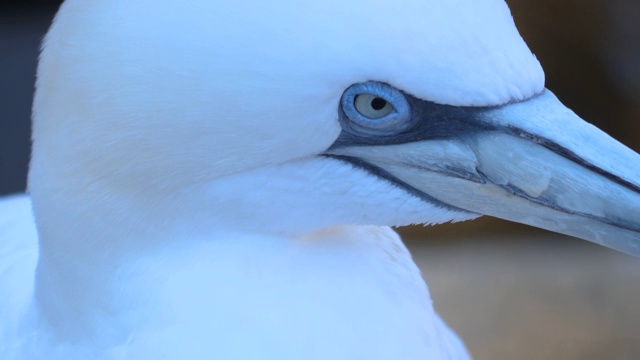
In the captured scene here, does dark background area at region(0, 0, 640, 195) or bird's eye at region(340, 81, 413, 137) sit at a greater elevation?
bird's eye at region(340, 81, 413, 137)

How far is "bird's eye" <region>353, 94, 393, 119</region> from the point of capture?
776 mm

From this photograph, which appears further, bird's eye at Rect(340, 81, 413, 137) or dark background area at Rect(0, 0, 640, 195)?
dark background area at Rect(0, 0, 640, 195)

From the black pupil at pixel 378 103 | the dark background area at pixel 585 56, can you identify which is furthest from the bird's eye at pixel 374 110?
the dark background area at pixel 585 56

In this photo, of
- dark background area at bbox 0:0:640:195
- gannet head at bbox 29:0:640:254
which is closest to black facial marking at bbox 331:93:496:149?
gannet head at bbox 29:0:640:254

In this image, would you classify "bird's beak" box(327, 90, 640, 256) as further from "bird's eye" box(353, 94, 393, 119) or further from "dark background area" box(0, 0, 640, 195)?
"dark background area" box(0, 0, 640, 195)

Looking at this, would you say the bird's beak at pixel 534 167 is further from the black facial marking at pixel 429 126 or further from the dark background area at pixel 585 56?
the dark background area at pixel 585 56

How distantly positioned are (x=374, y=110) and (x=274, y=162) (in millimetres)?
106

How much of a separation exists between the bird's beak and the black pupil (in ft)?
0.18

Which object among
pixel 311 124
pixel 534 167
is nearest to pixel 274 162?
pixel 311 124

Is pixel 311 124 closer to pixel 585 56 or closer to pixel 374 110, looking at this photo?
pixel 374 110

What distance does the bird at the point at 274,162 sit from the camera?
0.74 m

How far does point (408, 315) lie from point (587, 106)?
184cm

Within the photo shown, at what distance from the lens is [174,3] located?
745mm

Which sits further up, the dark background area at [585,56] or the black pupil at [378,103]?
the black pupil at [378,103]
